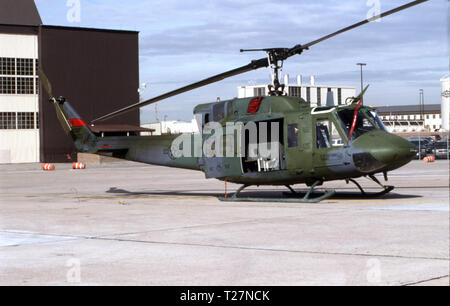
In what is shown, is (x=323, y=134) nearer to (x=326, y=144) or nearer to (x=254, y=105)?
(x=326, y=144)

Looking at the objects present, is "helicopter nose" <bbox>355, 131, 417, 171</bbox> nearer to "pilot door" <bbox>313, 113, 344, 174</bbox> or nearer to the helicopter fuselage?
the helicopter fuselage

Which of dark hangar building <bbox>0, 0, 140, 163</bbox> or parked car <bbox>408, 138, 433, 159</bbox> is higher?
dark hangar building <bbox>0, 0, 140, 163</bbox>

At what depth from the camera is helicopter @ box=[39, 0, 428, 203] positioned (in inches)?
594

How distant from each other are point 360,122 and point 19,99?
178 feet

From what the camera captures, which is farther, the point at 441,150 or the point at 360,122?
the point at 441,150

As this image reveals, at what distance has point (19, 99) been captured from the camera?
2512 inches

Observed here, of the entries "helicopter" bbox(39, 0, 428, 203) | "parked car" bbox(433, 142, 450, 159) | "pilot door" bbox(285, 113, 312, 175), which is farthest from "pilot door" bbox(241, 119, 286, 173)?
"parked car" bbox(433, 142, 450, 159)

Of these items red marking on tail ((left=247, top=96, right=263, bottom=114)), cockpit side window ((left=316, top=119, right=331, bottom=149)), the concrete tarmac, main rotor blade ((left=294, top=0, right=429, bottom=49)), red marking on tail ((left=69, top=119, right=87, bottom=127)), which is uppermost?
main rotor blade ((left=294, top=0, right=429, bottom=49))

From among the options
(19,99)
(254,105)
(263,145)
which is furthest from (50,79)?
(263,145)

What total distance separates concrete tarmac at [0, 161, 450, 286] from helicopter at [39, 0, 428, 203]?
0.91 m

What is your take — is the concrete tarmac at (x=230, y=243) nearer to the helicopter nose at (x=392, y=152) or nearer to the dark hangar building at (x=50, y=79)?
the helicopter nose at (x=392, y=152)

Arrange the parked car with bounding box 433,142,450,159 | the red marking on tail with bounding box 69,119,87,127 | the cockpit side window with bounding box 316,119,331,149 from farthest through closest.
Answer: the parked car with bounding box 433,142,450,159, the red marking on tail with bounding box 69,119,87,127, the cockpit side window with bounding box 316,119,331,149

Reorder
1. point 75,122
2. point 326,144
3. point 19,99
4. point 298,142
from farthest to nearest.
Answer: point 19,99 < point 75,122 < point 298,142 < point 326,144
